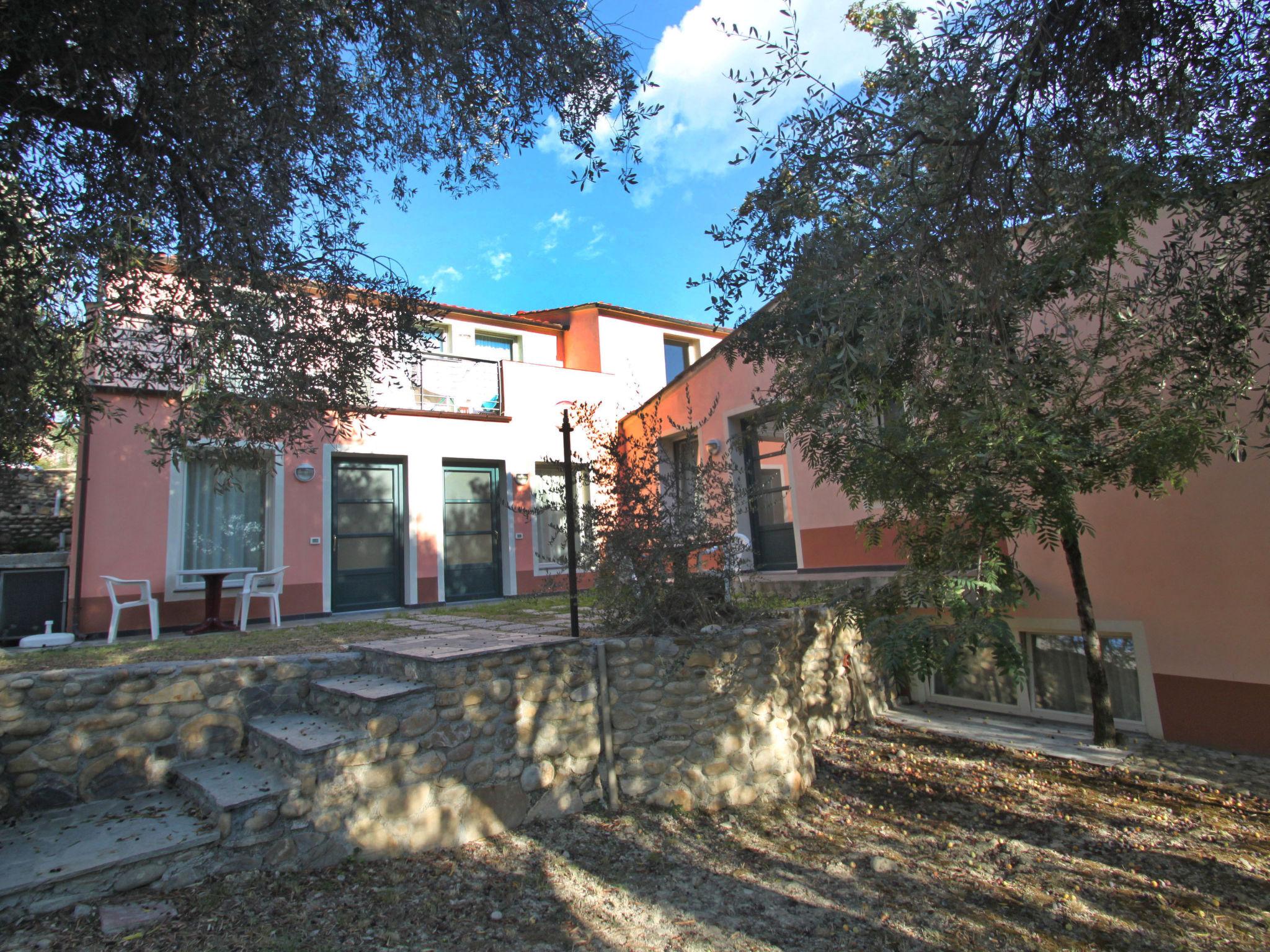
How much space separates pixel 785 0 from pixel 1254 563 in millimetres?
5342

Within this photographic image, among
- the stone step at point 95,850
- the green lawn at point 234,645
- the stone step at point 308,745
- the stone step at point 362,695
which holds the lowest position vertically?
the stone step at point 95,850

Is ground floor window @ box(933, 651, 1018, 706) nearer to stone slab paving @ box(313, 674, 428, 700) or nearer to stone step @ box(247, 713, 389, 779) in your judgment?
stone slab paving @ box(313, 674, 428, 700)

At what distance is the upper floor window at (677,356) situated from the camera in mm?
15203

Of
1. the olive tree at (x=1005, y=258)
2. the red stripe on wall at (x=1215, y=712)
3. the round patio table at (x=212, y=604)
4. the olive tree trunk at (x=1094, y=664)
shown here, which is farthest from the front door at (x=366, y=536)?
the red stripe on wall at (x=1215, y=712)

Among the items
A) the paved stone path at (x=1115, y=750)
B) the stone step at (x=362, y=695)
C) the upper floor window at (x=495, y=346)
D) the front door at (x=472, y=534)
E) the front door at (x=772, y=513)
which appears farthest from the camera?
the upper floor window at (x=495, y=346)

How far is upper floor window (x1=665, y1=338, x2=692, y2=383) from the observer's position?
15.2m

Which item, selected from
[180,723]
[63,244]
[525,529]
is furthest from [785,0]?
[525,529]

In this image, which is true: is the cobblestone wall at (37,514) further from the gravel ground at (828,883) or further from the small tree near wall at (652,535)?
the gravel ground at (828,883)

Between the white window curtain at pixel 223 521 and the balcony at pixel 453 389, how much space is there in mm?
2048

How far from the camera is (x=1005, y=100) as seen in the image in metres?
3.48

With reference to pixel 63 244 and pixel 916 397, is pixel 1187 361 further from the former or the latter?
pixel 63 244

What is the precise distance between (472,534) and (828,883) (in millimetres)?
7371

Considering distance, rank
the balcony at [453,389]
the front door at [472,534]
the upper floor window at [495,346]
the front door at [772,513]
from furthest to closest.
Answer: the upper floor window at [495,346] < the front door at [472,534] < the balcony at [453,389] < the front door at [772,513]

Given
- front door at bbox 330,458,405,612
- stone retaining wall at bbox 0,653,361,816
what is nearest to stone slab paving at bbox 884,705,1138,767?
stone retaining wall at bbox 0,653,361,816
